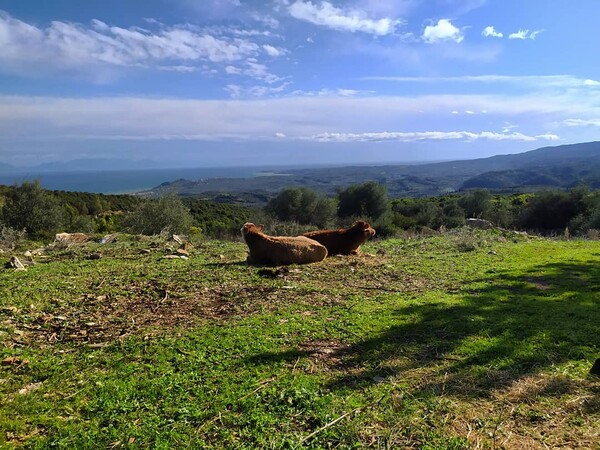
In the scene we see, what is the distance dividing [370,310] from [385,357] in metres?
2.01

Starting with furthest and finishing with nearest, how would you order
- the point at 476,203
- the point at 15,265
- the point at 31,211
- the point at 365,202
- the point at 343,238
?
the point at 476,203 < the point at 365,202 < the point at 31,211 < the point at 343,238 < the point at 15,265

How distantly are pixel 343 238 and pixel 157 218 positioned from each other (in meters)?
17.6

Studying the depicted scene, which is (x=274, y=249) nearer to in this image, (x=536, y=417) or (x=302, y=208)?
(x=536, y=417)

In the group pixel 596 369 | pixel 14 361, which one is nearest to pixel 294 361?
pixel 14 361

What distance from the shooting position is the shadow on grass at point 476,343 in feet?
15.2

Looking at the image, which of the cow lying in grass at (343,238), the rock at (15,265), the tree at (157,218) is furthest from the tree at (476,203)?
the rock at (15,265)

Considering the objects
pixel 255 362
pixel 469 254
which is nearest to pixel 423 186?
pixel 469 254

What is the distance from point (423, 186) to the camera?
158 meters

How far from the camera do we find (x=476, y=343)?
18.1 ft

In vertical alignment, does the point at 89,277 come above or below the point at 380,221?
above

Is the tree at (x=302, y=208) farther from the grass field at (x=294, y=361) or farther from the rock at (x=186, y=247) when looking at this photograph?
the grass field at (x=294, y=361)

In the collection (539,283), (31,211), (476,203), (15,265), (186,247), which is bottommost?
(476,203)

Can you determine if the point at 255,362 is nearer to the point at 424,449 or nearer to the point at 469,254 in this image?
the point at 424,449

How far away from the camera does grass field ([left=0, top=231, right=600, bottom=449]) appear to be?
3.62 m
